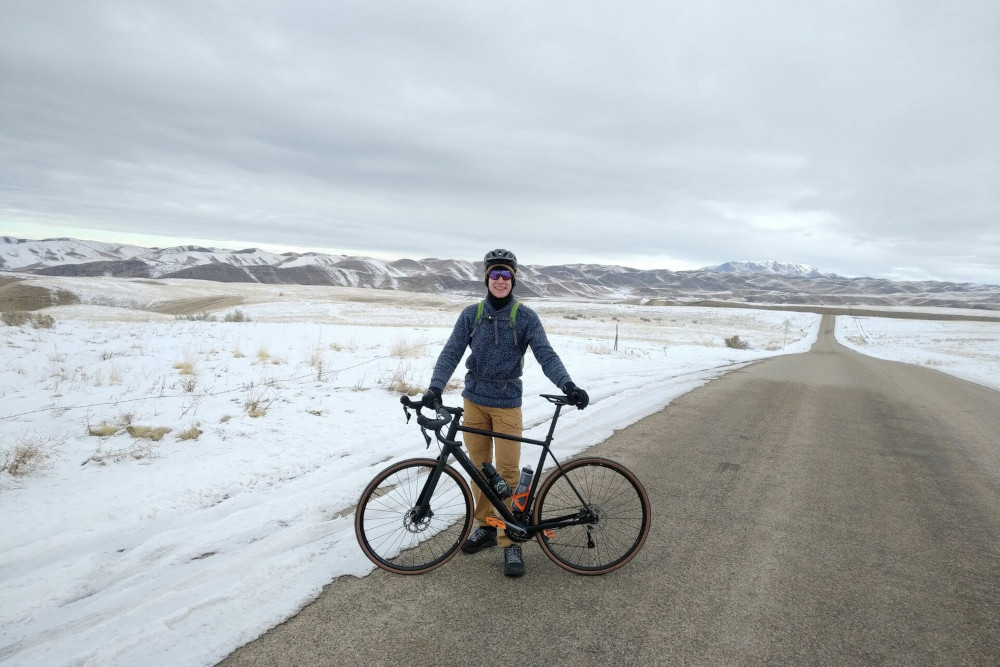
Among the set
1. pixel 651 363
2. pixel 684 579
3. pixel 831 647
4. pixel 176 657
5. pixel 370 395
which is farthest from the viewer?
pixel 651 363

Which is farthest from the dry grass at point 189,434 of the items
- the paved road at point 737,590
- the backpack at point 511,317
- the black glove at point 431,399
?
the backpack at point 511,317

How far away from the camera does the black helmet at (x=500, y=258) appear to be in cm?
379

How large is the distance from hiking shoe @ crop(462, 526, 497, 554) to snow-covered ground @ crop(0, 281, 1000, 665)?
2.67ft

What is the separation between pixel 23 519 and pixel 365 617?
3.41 meters

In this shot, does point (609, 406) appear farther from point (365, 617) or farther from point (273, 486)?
point (365, 617)

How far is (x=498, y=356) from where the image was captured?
381 cm

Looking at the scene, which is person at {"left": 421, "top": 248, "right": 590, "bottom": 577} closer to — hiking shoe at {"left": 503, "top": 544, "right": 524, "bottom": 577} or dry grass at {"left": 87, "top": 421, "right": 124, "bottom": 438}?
hiking shoe at {"left": 503, "top": 544, "right": 524, "bottom": 577}

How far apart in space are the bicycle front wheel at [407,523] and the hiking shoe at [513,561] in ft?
1.12

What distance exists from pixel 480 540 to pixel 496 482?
61cm

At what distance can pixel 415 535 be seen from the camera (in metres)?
4.09

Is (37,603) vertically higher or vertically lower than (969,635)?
lower

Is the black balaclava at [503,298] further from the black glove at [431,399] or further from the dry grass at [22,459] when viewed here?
the dry grass at [22,459]

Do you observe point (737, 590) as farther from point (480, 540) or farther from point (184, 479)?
point (184, 479)

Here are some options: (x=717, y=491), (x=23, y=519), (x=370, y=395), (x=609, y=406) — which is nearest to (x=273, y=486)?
(x=23, y=519)
